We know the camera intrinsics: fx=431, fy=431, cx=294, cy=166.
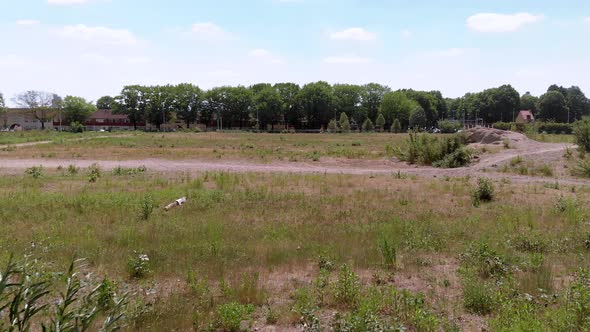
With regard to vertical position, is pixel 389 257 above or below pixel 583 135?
below

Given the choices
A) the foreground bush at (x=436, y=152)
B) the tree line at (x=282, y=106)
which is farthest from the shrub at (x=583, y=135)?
the tree line at (x=282, y=106)

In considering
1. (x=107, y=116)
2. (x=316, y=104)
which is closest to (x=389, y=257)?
(x=316, y=104)

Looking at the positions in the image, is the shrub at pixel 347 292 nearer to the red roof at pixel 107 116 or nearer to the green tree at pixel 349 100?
the green tree at pixel 349 100

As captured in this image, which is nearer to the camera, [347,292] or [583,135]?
[347,292]

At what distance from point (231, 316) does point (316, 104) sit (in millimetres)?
118911

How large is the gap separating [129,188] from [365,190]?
9128 mm

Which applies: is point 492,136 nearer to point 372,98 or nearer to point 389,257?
point 389,257

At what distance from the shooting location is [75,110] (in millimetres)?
128000

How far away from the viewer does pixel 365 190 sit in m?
16.1

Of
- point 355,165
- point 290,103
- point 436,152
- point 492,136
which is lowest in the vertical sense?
point 355,165

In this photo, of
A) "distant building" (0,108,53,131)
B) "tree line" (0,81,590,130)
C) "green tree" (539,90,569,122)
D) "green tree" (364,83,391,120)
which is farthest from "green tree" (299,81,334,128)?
"distant building" (0,108,53,131)

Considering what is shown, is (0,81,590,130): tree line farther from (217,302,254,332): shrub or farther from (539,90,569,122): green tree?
(217,302,254,332): shrub

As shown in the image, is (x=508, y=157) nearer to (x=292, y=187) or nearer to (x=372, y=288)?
(x=292, y=187)

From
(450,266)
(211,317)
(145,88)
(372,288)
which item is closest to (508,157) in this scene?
(450,266)
